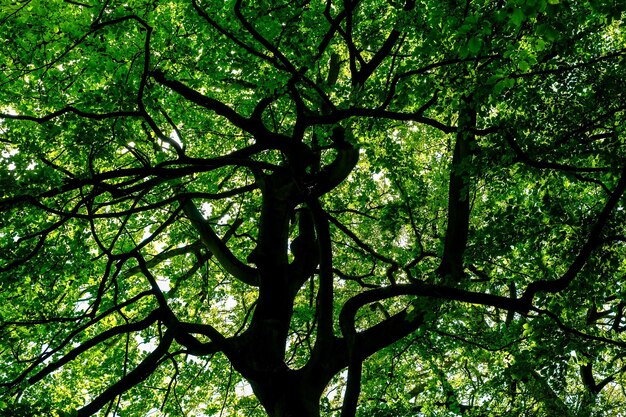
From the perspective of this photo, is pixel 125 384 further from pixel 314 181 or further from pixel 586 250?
pixel 586 250

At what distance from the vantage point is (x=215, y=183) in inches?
475

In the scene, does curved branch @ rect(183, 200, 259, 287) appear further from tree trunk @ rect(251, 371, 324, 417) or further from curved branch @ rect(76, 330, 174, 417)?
curved branch @ rect(76, 330, 174, 417)

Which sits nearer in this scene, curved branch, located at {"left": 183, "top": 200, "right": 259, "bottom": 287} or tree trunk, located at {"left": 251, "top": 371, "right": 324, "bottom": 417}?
tree trunk, located at {"left": 251, "top": 371, "right": 324, "bottom": 417}

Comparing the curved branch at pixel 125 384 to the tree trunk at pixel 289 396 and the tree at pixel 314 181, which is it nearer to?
the tree at pixel 314 181

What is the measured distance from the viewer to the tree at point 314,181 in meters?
5.89

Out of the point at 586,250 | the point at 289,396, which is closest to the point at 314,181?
the point at 289,396

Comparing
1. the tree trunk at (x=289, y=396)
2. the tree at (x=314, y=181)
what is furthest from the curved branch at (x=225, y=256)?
the tree trunk at (x=289, y=396)

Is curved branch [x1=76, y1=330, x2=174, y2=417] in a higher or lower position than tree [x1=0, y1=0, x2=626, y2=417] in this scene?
lower

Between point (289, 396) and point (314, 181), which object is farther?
point (314, 181)

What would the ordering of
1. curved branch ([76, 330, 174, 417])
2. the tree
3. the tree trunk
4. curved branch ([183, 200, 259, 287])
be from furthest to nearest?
curved branch ([183, 200, 259, 287])
the tree trunk
the tree
curved branch ([76, 330, 174, 417])

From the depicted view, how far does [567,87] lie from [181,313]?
32.0 ft

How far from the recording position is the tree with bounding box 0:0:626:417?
5.89 meters

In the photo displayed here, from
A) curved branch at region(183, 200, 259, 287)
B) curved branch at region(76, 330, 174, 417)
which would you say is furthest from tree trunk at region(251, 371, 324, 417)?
curved branch at region(183, 200, 259, 287)

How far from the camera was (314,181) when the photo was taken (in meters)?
9.18
